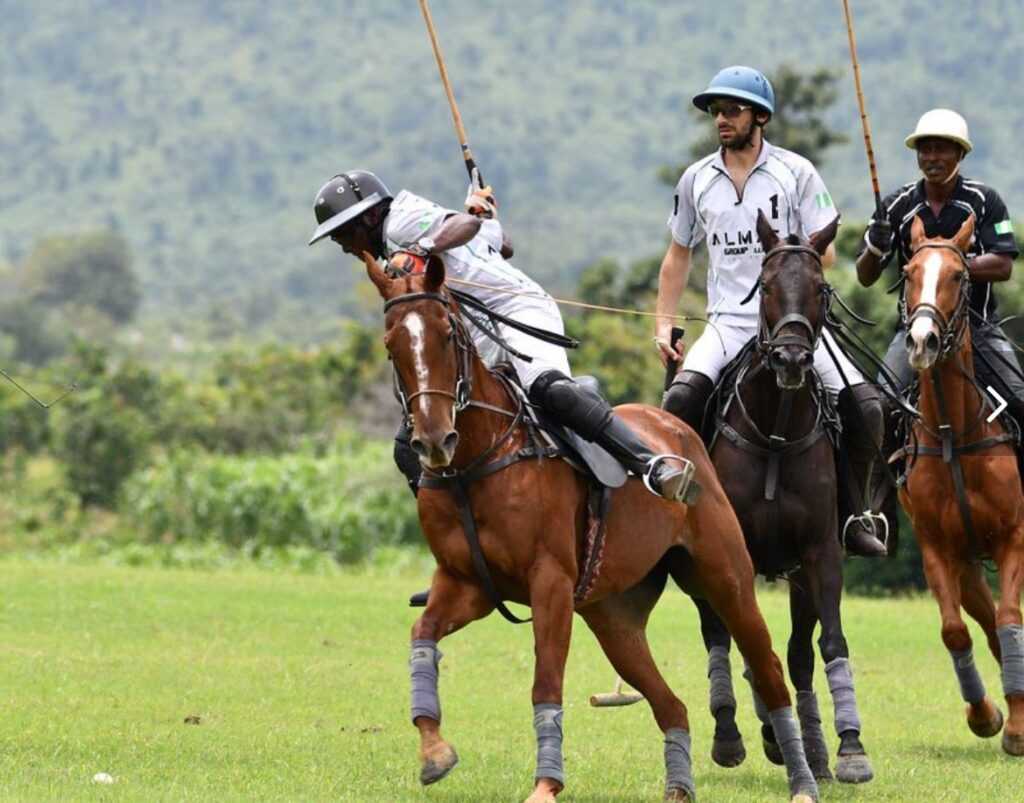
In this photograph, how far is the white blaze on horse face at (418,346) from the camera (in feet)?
29.9

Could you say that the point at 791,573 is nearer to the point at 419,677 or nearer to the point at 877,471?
the point at 877,471

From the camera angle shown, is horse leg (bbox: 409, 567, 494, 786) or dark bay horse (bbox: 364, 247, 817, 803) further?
horse leg (bbox: 409, 567, 494, 786)

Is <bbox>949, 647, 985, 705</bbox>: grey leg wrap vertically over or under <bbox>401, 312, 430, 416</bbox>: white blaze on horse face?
under

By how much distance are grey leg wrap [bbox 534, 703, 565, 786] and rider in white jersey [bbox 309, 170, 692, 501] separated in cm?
127

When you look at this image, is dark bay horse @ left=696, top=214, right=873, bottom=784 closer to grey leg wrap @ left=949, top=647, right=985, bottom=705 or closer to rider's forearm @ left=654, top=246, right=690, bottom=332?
rider's forearm @ left=654, top=246, right=690, bottom=332

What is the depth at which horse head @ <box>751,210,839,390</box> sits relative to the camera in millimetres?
10750

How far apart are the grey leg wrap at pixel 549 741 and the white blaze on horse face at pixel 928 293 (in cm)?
351

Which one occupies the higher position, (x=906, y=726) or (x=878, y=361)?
(x=878, y=361)

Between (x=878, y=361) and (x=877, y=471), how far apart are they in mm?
724

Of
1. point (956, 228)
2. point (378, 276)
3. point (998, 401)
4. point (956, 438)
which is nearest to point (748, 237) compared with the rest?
point (956, 228)

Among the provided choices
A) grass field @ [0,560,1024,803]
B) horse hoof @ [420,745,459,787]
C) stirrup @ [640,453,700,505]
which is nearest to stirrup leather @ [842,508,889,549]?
grass field @ [0,560,1024,803]

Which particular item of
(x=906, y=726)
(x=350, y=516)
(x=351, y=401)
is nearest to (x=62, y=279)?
(x=351, y=401)

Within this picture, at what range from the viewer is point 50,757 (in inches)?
456

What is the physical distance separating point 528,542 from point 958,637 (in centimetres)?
432
